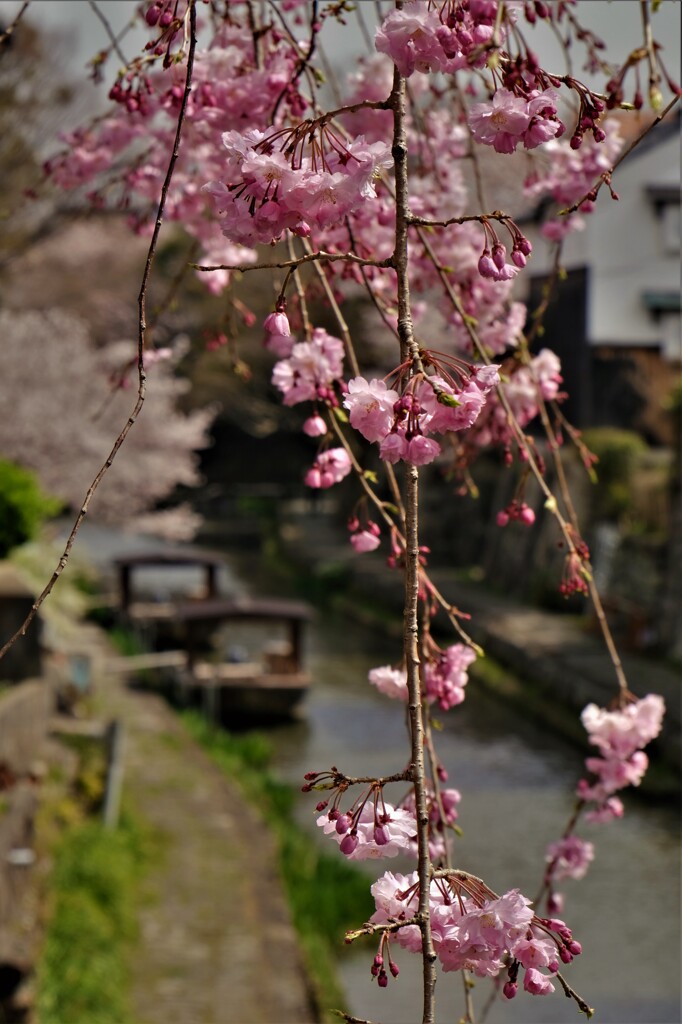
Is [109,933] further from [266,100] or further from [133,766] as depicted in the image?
[266,100]

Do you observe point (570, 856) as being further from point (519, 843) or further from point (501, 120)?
point (519, 843)

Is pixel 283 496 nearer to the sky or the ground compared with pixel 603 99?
nearer to the ground

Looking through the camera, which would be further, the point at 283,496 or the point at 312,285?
the point at 283,496

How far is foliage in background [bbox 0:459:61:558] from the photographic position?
8516 millimetres

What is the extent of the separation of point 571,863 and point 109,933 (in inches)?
196

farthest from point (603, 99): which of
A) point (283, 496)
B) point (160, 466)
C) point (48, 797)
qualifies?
point (283, 496)

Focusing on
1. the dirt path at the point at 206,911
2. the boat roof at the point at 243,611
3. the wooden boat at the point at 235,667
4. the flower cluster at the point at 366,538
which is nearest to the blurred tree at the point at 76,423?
the wooden boat at the point at 235,667

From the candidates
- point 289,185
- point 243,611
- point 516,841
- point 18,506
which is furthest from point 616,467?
point 289,185

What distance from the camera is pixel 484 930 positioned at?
1.37 metres

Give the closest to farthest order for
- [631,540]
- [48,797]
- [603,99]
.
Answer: [603,99], [48,797], [631,540]

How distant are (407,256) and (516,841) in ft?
32.5

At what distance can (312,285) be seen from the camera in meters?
2.35

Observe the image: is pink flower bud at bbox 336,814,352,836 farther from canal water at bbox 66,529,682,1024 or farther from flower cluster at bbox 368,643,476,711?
canal water at bbox 66,529,682,1024

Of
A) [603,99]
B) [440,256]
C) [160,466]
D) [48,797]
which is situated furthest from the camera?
[160,466]
